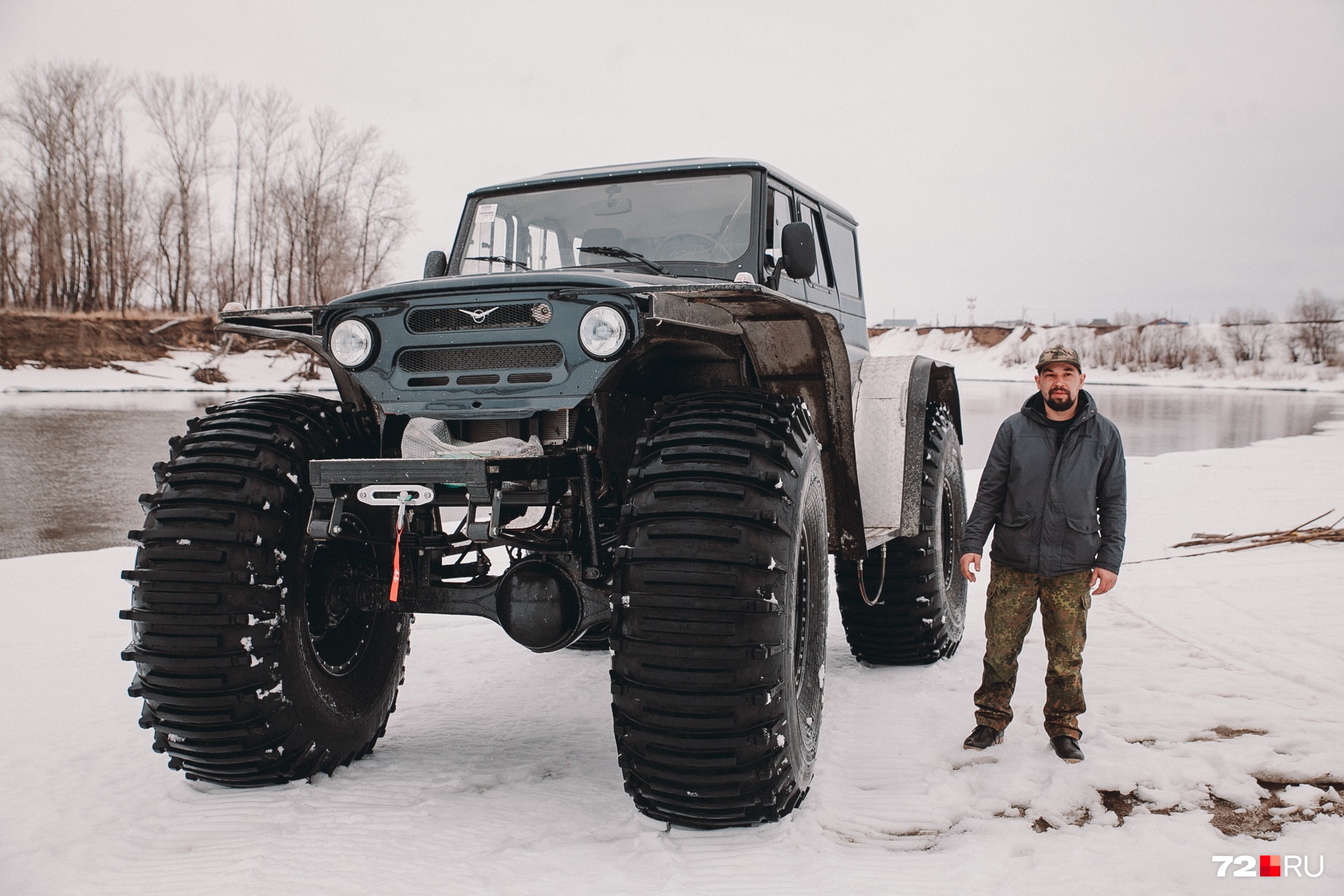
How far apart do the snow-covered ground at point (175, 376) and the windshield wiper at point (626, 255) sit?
31.3 metres

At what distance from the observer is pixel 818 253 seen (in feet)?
18.5

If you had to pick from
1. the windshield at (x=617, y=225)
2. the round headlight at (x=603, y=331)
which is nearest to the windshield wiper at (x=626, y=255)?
the windshield at (x=617, y=225)

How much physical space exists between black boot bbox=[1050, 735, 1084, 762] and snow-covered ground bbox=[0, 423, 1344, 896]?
0.06 meters

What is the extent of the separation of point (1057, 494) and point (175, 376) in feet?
130

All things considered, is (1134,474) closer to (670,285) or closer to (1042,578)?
(1042,578)

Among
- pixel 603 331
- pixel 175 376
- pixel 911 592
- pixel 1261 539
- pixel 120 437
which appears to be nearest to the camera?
pixel 603 331

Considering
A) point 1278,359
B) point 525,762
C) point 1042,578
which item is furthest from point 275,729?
point 1278,359

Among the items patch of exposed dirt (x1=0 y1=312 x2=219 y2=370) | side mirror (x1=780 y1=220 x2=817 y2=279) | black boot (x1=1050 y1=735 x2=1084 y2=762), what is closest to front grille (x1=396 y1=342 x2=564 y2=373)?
side mirror (x1=780 y1=220 x2=817 y2=279)

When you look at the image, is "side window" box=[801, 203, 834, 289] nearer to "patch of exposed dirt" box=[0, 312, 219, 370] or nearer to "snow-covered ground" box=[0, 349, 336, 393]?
"snow-covered ground" box=[0, 349, 336, 393]

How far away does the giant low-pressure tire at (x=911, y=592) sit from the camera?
560 cm

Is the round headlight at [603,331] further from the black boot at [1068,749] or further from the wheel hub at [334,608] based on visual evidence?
the black boot at [1068,749]

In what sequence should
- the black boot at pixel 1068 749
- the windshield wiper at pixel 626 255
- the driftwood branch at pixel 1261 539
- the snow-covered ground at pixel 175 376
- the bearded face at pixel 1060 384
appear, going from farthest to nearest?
the snow-covered ground at pixel 175 376 < the driftwood branch at pixel 1261 539 < the windshield wiper at pixel 626 255 < the bearded face at pixel 1060 384 < the black boot at pixel 1068 749

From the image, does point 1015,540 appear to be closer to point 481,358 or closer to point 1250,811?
point 1250,811

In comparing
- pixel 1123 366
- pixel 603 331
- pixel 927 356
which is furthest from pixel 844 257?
pixel 1123 366
